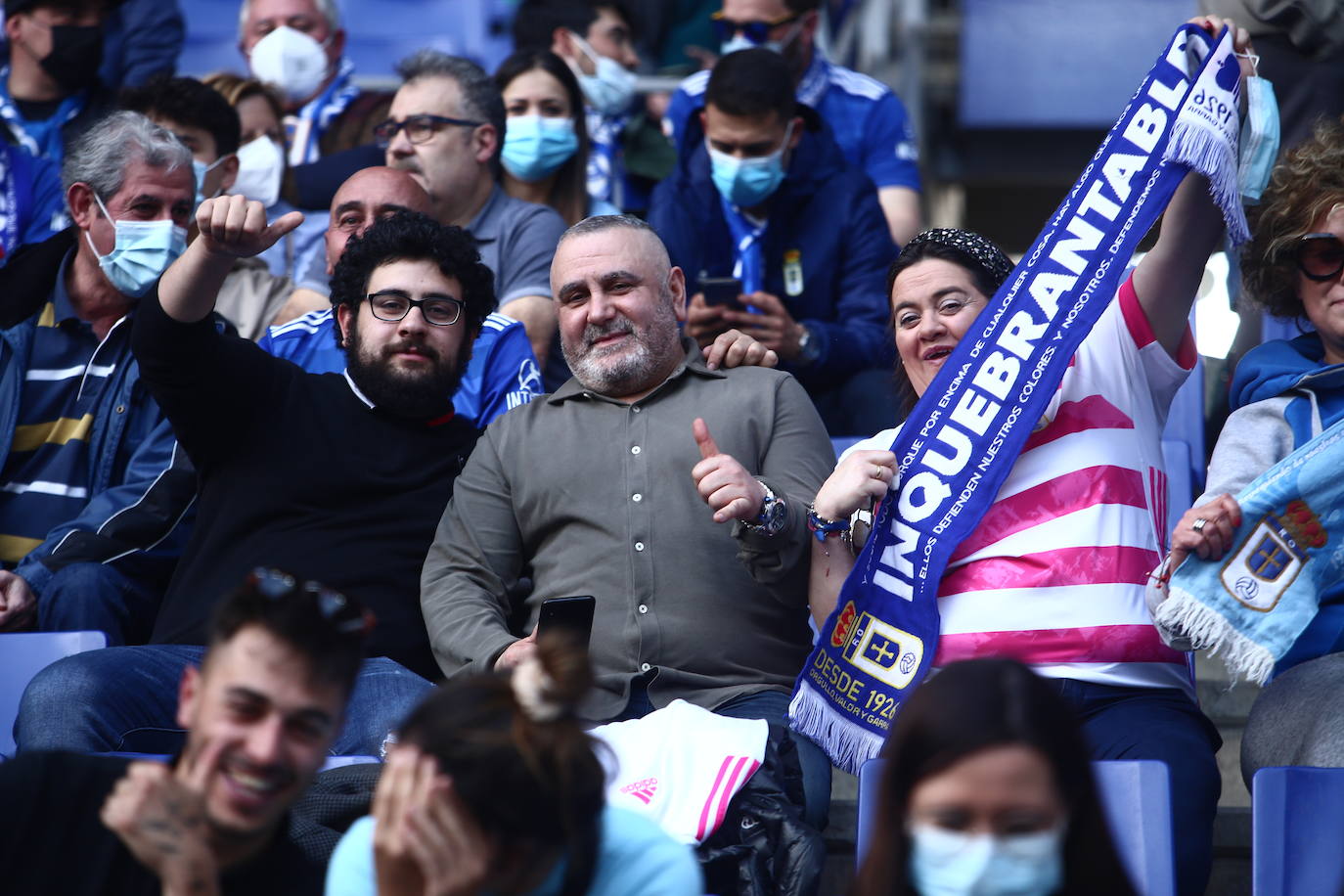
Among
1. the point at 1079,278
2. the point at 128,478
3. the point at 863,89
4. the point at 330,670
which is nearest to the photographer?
the point at 330,670

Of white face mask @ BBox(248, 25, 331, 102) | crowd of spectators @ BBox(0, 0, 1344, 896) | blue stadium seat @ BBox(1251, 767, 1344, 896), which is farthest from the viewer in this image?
white face mask @ BBox(248, 25, 331, 102)

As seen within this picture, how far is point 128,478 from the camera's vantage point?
404cm

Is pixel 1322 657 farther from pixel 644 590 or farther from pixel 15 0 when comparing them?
pixel 15 0

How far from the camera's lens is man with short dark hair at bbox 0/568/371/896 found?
2.10 metres

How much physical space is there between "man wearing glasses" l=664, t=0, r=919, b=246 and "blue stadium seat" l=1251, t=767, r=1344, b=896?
11.0 feet

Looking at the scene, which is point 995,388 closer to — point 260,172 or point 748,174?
point 748,174

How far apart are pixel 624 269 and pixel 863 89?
2437mm

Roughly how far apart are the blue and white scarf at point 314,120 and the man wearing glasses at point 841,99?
1.31 m

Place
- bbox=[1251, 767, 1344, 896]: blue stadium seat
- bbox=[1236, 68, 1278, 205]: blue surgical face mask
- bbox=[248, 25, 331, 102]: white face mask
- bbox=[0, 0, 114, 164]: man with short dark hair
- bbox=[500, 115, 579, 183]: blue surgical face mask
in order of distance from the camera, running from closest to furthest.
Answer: bbox=[1251, 767, 1344, 896]: blue stadium seat
bbox=[1236, 68, 1278, 205]: blue surgical face mask
bbox=[500, 115, 579, 183]: blue surgical face mask
bbox=[0, 0, 114, 164]: man with short dark hair
bbox=[248, 25, 331, 102]: white face mask

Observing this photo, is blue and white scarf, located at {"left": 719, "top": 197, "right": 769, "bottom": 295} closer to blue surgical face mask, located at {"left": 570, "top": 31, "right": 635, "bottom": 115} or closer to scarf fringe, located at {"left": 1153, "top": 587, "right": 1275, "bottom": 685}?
blue surgical face mask, located at {"left": 570, "top": 31, "right": 635, "bottom": 115}

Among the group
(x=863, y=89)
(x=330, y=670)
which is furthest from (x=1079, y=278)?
(x=863, y=89)

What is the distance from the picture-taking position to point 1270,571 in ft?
9.80

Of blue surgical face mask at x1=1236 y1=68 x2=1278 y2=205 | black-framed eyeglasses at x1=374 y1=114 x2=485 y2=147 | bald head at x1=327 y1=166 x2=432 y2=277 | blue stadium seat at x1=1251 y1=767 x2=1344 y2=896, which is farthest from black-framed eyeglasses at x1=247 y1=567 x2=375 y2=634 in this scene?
black-framed eyeglasses at x1=374 y1=114 x2=485 y2=147

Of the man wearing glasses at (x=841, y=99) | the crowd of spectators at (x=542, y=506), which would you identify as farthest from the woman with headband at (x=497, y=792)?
the man wearing glasses at (x=841, y=99)
